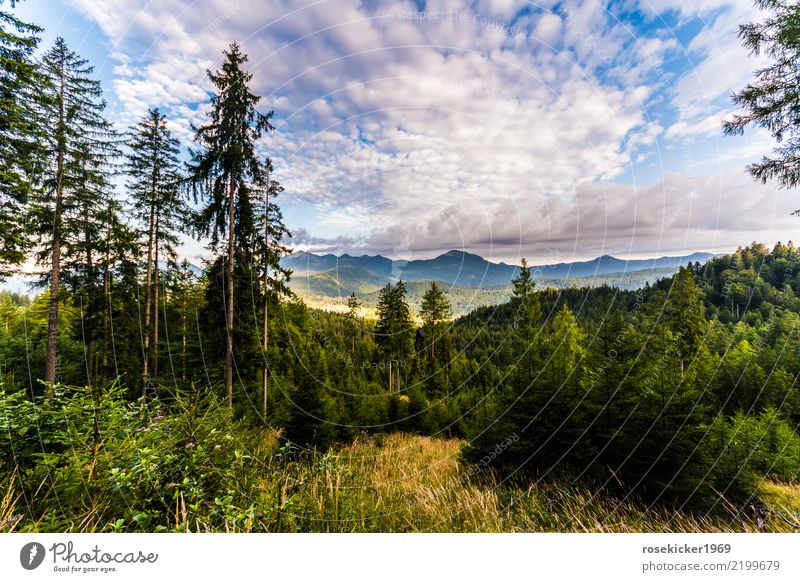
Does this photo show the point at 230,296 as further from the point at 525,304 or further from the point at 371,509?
the point at 525,304

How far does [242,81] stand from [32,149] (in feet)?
16.3

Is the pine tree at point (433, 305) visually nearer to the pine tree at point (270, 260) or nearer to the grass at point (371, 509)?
the pine tree at point (270, 260)

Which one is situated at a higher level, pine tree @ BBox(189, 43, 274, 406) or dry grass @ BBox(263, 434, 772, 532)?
pine tree @ BBox(189, 43, 274, 406)

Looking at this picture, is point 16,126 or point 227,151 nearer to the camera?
point 16,126

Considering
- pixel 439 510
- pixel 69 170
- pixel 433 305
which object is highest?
pixel 69 170

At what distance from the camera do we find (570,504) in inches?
162

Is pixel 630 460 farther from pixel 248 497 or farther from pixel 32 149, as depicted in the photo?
pixel 32 149

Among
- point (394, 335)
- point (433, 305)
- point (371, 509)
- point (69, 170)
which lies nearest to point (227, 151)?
point (69, 170)

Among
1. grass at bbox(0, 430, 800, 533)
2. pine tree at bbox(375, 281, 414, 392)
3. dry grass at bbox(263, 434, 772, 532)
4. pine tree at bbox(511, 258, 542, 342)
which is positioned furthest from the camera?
pine tree at bbox(375, 281, 414, 392)

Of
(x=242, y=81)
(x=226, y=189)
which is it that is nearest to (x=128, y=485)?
(x=226, y=189)

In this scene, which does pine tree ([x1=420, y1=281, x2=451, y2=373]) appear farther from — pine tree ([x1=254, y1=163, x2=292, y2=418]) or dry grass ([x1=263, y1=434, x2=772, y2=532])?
dry grass ([x1=263, y1=434, x2=772, y2=532])

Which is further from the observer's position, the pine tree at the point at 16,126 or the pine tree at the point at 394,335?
the pine tree at the point at 394,335

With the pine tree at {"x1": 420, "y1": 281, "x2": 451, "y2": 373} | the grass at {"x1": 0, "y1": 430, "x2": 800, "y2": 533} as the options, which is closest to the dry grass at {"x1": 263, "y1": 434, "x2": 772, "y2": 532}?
the grass at {"x1": 0, "y1": 430, "x2": 800, "y2": 533}

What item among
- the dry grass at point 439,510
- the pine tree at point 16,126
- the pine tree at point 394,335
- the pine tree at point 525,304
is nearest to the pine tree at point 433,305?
the pine tree at point 394,335
